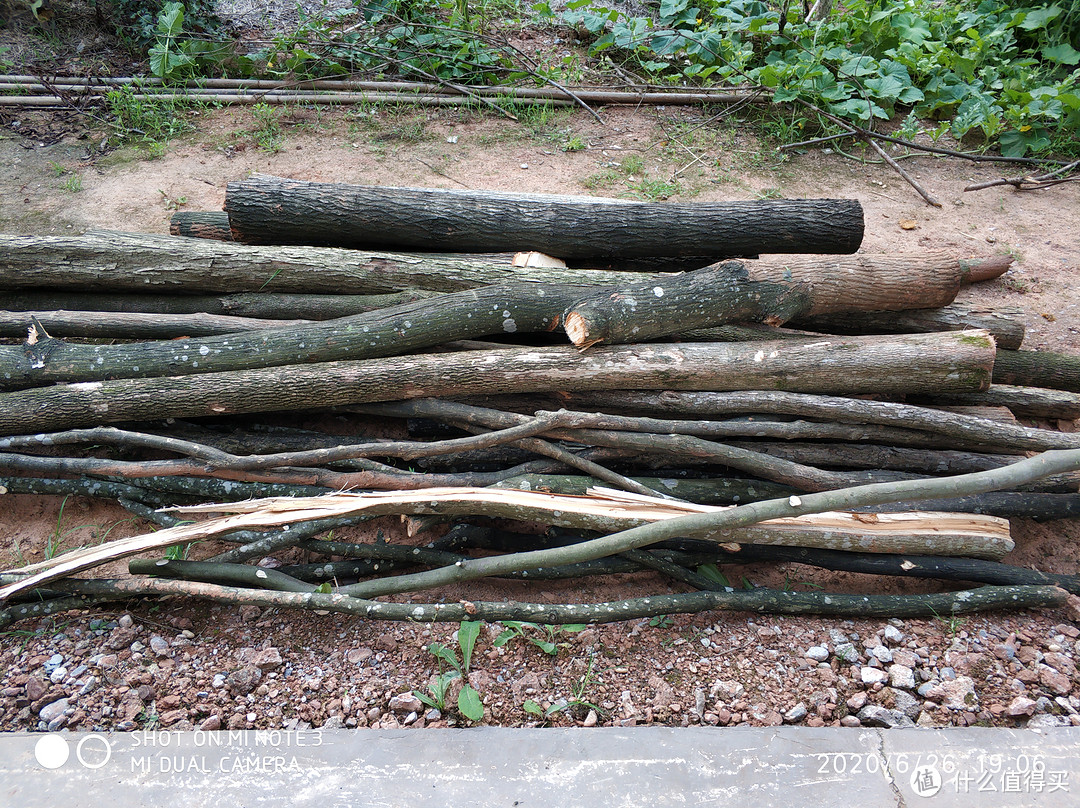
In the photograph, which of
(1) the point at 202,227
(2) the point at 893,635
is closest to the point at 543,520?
(2) the point at 893,635

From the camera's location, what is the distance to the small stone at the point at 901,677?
2.64 metres

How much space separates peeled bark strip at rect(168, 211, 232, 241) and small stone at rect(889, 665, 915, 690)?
14.2ft

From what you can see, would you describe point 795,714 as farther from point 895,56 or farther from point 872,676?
point 895,56

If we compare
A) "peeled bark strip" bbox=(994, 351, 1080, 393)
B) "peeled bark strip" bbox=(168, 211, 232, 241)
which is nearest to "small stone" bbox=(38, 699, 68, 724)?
"peeled bark strip" bbox=(168, 211, 232, 241)

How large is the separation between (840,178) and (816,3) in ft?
8.32

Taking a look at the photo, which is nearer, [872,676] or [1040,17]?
[872,676]

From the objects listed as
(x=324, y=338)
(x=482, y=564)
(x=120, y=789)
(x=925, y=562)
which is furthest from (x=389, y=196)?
(x=925, y=562)

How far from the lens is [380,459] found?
3502mm

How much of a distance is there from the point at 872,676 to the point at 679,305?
5.95ft

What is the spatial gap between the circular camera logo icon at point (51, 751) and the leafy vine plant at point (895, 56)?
22.7 feet

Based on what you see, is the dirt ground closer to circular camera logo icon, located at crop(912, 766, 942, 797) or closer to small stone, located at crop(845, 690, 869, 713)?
small stone, located at crop(845, 690, 869, 713)

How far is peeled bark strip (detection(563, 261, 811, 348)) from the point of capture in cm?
324

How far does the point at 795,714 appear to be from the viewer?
2.51 meters

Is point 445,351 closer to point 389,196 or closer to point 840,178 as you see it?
point 389,196
